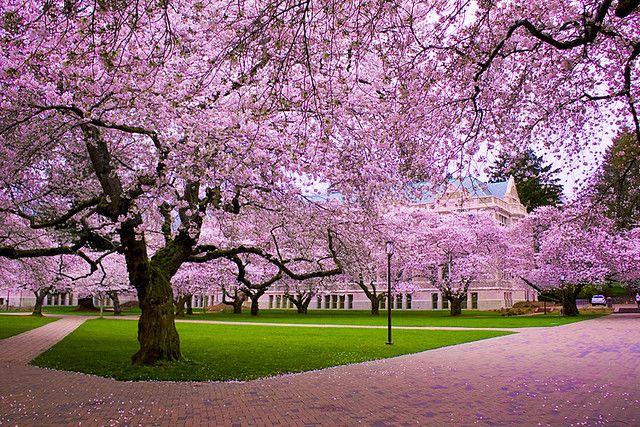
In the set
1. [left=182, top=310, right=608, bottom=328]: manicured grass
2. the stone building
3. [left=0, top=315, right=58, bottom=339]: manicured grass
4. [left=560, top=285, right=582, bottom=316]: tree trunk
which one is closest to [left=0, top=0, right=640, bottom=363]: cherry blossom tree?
[left=0, top=315, right=58, bottom=339]: manicured grass

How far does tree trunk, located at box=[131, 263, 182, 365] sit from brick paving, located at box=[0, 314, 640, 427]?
143 cm

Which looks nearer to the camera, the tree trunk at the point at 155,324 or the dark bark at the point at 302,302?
the tree trunk at the point at 155,324

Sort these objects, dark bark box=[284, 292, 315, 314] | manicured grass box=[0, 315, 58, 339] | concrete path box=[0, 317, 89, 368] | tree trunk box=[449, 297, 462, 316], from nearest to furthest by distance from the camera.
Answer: concrete path box=[0, 317, 89, 368] → manicured grass box=[0, 315, 58, 339] → tree trunk box=[449, 297, 462, 316] → dark bark box=[284, 292, 315, 314]

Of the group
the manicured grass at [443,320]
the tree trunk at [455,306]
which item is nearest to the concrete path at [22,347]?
the manicured grass at [443,320]

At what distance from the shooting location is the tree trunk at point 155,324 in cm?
1156

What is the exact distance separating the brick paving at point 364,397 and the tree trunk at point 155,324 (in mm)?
1434

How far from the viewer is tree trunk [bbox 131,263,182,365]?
11562 millimetres

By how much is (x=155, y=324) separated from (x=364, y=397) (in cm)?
552

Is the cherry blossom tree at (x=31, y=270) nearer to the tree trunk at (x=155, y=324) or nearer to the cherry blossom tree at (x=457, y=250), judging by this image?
the tree trunk at (x=155, y=324)

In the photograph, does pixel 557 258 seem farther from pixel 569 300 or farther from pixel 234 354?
pixel 234 354

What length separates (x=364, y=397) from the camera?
8.22 metres

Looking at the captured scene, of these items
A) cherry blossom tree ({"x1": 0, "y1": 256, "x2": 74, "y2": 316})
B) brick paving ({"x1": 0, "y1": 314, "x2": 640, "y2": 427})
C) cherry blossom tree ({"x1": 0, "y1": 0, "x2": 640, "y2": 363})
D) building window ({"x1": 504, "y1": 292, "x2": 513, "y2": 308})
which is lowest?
brick paving ({"x1": 0, "y1": 314, "x2": 640, "y2": 427})

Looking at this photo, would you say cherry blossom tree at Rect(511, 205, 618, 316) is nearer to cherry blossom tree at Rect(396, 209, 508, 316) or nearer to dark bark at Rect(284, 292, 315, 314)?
cherry blossom tree at Rect(396, 209, 508, 316)

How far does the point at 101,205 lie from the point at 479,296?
172 ft
